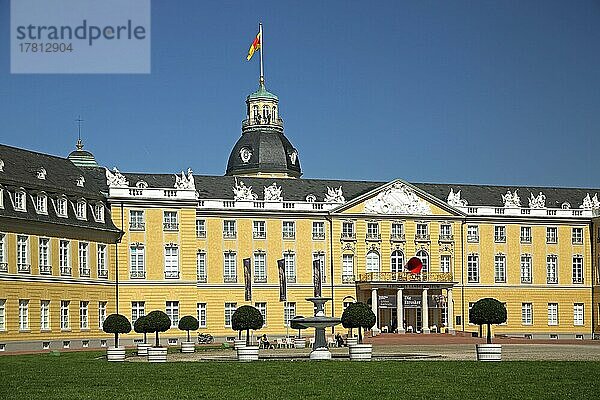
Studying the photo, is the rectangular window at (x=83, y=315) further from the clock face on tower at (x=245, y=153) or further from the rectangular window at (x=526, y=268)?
the clock face on tower at (x=245, y=153)

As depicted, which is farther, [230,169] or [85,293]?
[230,169]

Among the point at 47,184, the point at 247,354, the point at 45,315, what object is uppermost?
the point at 47,184

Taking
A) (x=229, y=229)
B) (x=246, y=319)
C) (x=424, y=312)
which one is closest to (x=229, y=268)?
(x=229, y=229)

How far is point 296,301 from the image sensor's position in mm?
88812

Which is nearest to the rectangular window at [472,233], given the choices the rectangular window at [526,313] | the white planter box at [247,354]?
the rectangular window at [526,313]

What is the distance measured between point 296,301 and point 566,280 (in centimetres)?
2146

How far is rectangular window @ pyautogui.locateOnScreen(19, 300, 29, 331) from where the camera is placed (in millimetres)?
70688

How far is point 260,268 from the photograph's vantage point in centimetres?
8794

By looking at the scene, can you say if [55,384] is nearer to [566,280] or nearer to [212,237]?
[212,237]

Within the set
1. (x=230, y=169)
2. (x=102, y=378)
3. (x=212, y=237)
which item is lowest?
(x=102, y=378)

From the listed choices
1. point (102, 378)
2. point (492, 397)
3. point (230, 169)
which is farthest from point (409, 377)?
point (230, 169)

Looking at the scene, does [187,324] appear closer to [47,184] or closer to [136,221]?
[136,221]

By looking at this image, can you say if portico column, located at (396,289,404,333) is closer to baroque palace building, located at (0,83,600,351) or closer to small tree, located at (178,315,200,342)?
baroque palace building, located at (0,83,600,351)

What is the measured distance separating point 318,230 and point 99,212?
671 inches
